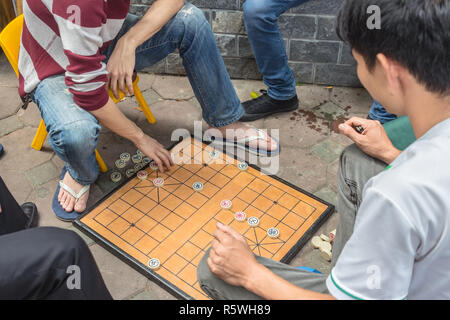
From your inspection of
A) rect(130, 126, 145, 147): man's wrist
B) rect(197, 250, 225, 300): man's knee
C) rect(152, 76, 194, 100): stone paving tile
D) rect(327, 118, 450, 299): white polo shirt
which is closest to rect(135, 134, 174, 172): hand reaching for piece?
rect(130, 126, 145, 147): man's wrist

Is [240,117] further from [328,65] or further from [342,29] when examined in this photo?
[342,29]

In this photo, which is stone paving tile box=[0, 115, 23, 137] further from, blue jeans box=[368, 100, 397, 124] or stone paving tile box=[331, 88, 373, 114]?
blue jeans box=[368, 100, 397, 124]

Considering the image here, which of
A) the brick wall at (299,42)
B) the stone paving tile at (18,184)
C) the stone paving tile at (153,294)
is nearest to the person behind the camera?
the stone paving tile at (153,294)

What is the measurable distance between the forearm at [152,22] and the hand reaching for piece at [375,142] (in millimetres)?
1059

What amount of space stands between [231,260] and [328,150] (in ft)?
4.74

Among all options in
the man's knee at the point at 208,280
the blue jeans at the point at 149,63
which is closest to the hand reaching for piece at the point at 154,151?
the blue jeans at the point at 149,63

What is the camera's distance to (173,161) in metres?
2.49

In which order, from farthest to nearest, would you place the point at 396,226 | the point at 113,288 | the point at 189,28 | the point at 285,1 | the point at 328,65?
the point at 328,65 → the point at 285,1 → the point at 189,28 → the point at 113,288 → the point at 396,226

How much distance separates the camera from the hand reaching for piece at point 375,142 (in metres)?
1.64

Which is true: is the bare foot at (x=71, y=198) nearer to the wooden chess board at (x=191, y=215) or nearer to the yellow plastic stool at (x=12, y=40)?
the wooden chess board at (x=191, y=215)

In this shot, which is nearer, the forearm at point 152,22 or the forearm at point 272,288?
the forearm at point 272,288

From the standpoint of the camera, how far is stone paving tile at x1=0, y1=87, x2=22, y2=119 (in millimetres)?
2906
